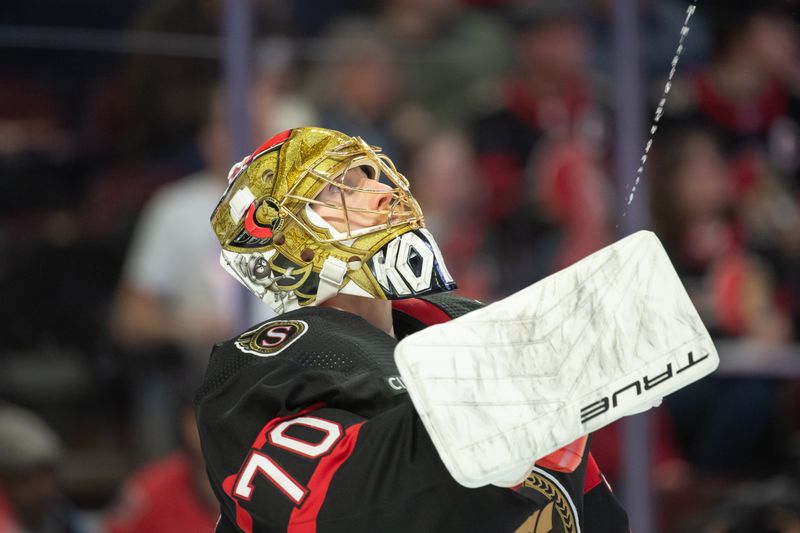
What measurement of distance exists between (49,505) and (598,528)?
76.7 inches

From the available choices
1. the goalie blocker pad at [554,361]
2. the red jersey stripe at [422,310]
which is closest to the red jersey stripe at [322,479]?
the goalie blocker pad at [554,361]

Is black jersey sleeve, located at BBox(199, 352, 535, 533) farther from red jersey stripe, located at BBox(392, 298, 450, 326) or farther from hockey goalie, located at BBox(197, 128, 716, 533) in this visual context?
red jersey stripe, located at BBox(392, 298, 450, 326)

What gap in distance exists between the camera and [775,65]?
11.7 ft

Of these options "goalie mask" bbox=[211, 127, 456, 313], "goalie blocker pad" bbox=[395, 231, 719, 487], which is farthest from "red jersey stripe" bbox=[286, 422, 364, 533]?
"goalie mask" bbox=[211, 127, 456, 313]

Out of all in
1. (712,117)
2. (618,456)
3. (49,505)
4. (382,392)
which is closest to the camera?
(382,392)

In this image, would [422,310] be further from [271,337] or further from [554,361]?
[554,361]

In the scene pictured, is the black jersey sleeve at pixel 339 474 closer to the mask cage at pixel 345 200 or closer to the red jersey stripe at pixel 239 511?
the red jersey stripe at pixel 239 511

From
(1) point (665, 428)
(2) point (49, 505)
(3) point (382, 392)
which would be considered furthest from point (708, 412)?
(3) point (382, 392)

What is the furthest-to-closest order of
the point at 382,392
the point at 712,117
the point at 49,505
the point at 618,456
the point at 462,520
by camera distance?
1. the point at 712,117
2. the point at 618,456
3. the point at 49,505
4. the point at 382,392
5. the point at 462,520

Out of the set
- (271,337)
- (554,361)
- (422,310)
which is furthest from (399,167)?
(554,361)

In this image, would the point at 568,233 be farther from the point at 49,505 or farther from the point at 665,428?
the point at 49,505

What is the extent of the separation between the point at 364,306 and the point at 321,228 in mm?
113

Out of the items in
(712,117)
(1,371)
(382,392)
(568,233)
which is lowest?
(1,371)

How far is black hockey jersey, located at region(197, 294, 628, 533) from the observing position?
1224mm
